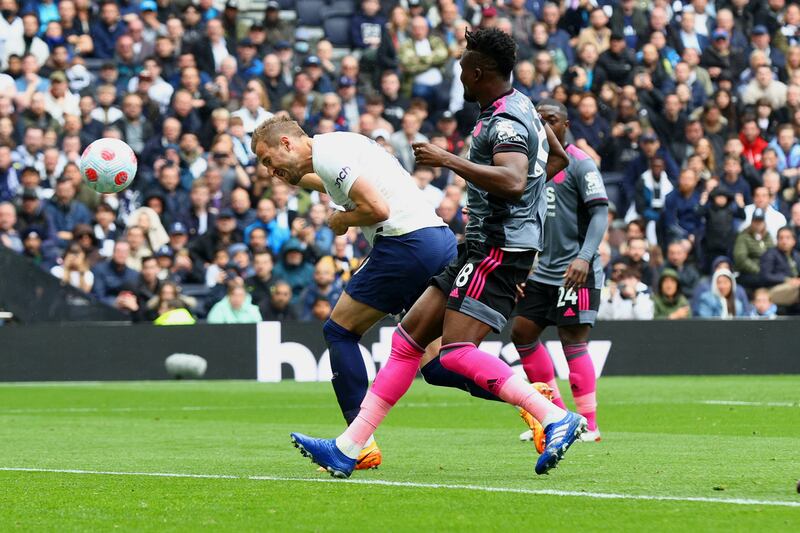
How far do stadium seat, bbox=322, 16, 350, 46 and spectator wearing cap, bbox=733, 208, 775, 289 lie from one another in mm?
7274

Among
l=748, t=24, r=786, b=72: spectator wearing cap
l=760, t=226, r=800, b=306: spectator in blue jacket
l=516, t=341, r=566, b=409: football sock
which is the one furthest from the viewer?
l=748, t=24, r=786, b=72: spectator wearing cap

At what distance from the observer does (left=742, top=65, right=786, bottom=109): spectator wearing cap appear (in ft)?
81.6

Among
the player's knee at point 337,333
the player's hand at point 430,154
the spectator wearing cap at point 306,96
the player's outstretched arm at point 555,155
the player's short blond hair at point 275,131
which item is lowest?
the spectator wearing cap at point 306,96

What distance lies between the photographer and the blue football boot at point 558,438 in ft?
24.4

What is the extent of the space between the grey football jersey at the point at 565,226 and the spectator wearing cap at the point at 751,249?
1111cm

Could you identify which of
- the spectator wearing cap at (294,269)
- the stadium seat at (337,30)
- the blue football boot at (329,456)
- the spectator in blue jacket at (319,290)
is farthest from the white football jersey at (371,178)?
the stadium seat at (337,30)

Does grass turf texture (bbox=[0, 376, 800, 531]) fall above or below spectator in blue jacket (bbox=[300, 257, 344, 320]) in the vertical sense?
above

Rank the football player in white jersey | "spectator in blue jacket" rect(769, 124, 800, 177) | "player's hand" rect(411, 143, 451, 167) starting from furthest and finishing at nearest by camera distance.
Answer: "spectator in blue jacket" rect(769, 124, 800, 177)
the football player in white jersey
"player's hand" rect(411, 143, 451, 167)

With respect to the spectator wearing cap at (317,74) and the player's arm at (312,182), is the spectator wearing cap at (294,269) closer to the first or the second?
the spectator wearing cap at (317,74)

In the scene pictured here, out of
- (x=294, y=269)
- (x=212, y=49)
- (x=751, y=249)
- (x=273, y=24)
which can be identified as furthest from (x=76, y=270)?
(x=751, y=249)

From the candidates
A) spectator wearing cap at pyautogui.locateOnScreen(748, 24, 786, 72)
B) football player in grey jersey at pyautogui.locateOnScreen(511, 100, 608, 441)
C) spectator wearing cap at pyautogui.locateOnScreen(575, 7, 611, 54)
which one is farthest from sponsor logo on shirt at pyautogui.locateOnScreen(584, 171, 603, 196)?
spectator wearing cap at pyautogui.locateOnScreen(748, 24, 786, 72)

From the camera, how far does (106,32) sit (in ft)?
74.6

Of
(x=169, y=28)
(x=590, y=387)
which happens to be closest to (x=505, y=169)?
(x=590, y=387)

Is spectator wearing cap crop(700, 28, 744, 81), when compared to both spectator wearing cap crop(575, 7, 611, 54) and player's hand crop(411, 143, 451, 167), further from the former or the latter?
player's hand crop(411, 143, 451, 167)
